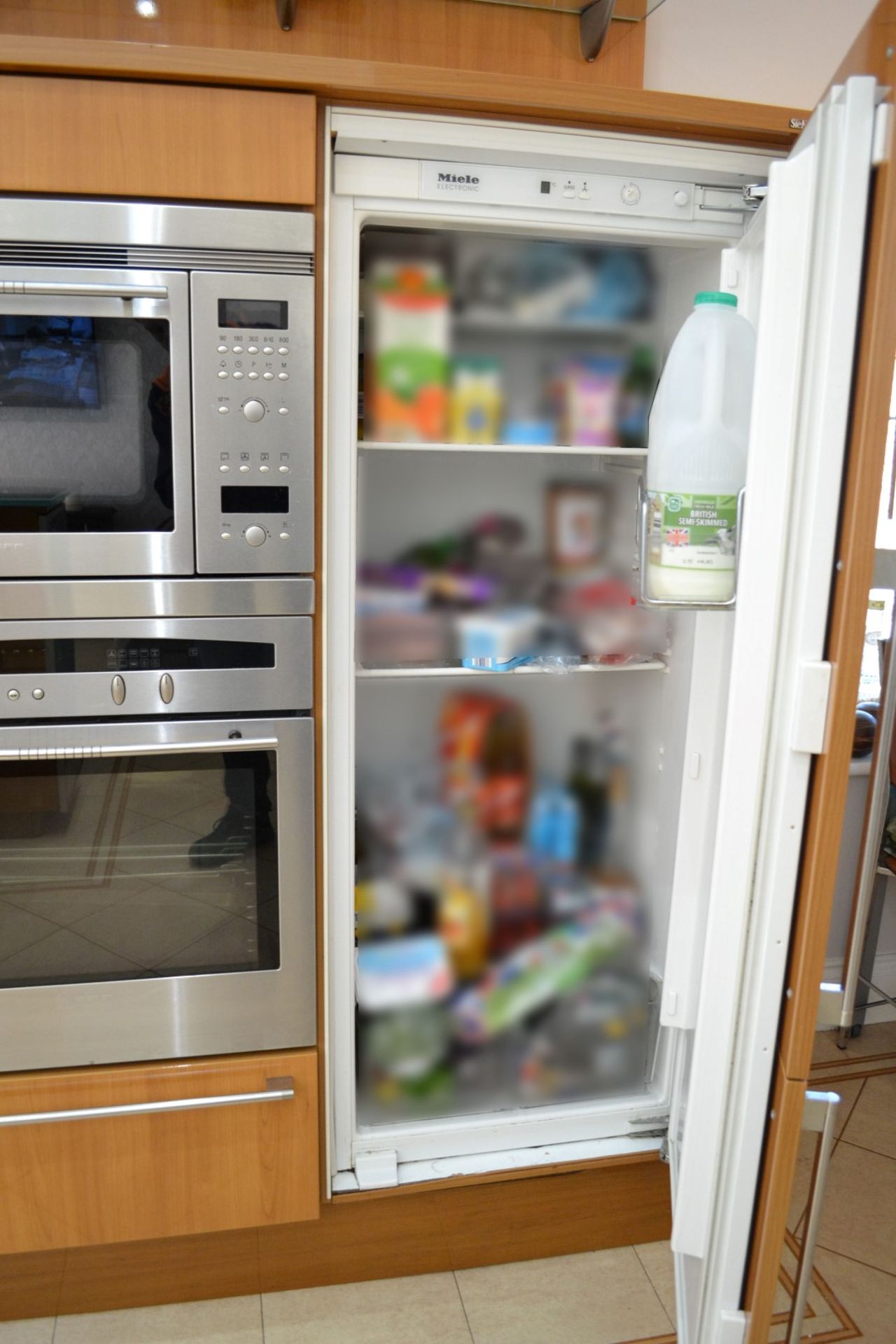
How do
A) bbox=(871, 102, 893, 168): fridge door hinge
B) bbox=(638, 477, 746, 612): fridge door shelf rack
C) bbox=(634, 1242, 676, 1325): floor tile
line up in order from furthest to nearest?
bbox=(634, 1242, 676, 1325): floor tile → bbox=(638, 477, 746, 612): fridge door shelf rack → bbox=(871, 102, 893, 168): fridge door hinge

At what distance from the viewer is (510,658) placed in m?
1.66

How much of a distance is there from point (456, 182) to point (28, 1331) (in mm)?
1918

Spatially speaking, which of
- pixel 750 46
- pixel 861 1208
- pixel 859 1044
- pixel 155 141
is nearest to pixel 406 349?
pixel 155 141

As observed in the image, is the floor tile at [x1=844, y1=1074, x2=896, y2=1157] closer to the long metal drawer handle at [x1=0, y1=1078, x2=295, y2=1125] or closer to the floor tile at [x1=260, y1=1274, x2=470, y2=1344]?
the floor tile at [x1=260, y1=1274, x2=470, y2=1344]

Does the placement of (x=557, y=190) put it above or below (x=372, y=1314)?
above

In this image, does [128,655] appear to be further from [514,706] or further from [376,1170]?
[376,1170]

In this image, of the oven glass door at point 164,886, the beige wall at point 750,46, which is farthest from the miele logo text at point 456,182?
the oven glass door at point 164,886

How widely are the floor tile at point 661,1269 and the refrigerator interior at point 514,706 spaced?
0.88 feet

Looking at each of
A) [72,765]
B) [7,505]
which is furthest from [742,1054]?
[7,505]

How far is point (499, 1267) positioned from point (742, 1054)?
39.3 inches

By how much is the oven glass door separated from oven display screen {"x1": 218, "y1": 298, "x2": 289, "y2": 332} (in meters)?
0.55

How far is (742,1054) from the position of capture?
1.05m

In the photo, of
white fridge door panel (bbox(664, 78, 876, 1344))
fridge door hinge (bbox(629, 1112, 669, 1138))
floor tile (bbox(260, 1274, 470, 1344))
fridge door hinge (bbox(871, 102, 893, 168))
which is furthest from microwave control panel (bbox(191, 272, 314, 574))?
floor tile (bbox(260, 1274, 470, 1344))

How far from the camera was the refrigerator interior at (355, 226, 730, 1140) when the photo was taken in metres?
1.60
